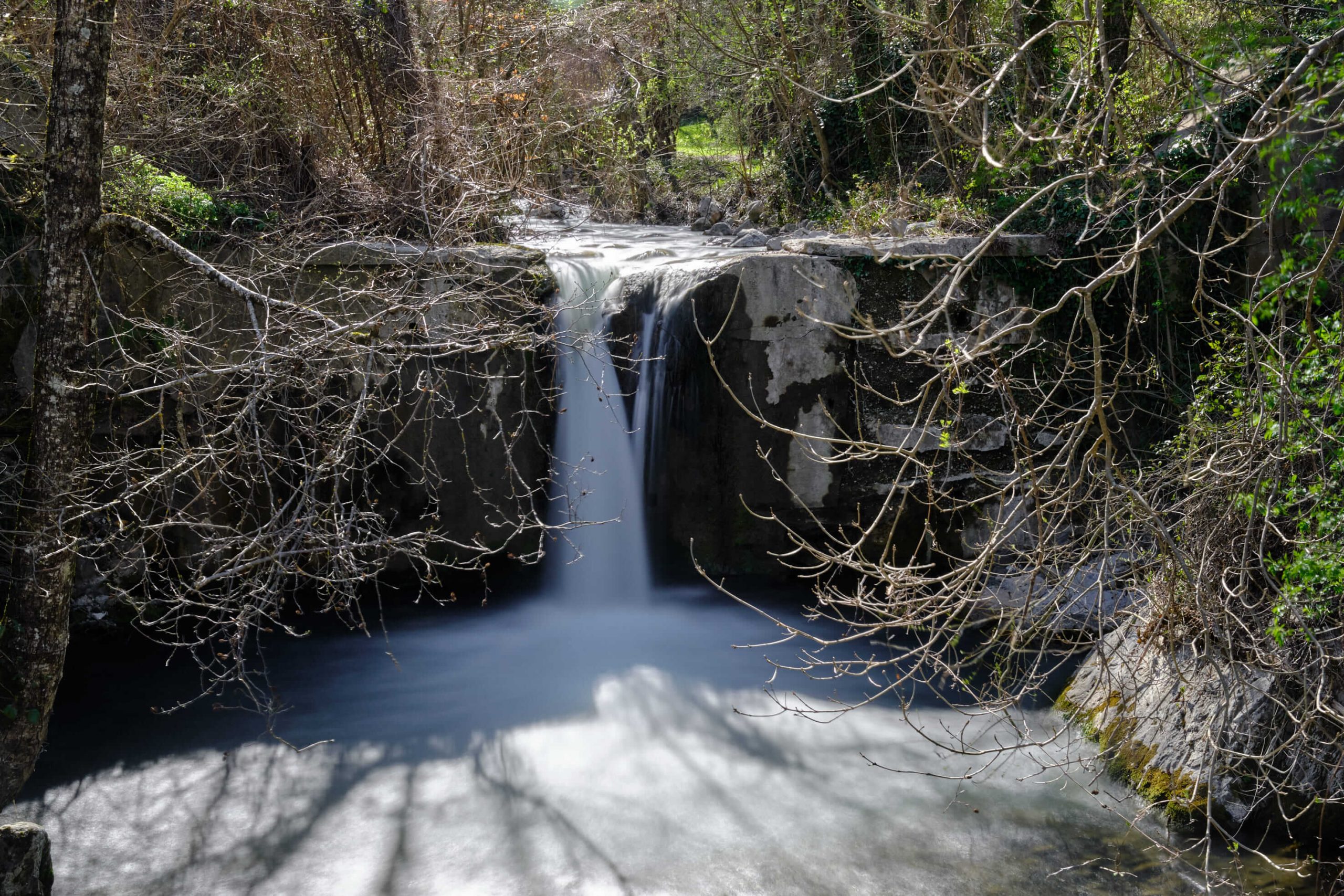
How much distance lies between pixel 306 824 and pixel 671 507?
384 cm

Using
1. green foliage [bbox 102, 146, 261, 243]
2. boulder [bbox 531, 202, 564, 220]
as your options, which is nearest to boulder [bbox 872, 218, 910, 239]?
boulder [bbox 531, 202, 564, 220]

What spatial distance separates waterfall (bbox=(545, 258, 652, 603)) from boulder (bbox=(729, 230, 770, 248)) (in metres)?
2.53

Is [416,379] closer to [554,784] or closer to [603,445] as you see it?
[603,445]

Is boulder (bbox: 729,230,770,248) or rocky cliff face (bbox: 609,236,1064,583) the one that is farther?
boulder (bbox: 729,230,770,248)

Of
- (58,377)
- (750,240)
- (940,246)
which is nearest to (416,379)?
(58,377)

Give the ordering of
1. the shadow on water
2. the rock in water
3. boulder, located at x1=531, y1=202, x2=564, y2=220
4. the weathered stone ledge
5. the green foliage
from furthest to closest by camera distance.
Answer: boulder, located at x1=531, y1=202, x2=564, y2=220, the weathered stone ledge, the green foliage, the shadow on water, the rock in water

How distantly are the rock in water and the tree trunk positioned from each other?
0.70 metres

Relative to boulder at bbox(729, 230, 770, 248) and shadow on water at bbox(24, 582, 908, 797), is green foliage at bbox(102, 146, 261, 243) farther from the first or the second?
boulder at bbox(729, 230, 770, 248)

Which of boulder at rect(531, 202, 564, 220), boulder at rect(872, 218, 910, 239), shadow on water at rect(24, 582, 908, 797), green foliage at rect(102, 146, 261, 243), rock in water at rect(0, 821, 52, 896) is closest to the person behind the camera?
rock in water at rect(0, 821, 52, 896)

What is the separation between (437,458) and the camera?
770cm

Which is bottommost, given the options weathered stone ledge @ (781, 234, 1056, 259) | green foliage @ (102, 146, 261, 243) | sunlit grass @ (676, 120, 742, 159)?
weathered stone ledge @ (781, 234, 1056, 259)

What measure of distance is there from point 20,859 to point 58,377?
192cm

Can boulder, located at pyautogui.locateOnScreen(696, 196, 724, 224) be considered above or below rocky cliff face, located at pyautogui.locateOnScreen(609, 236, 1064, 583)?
above

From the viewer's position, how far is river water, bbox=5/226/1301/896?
4.55m
